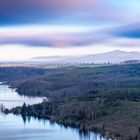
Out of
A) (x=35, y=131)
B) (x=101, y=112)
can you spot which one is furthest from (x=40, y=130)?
(x=101, y=112)

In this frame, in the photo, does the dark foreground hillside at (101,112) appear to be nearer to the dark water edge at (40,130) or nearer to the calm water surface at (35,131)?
the dark water edge at (40,130)

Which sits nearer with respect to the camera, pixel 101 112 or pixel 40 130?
pixel 40 130

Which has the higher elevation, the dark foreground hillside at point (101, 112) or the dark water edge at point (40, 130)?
the dark foreground hillside at point (101, 112)

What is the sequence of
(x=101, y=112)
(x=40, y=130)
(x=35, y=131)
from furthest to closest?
(x=101, y=112) → (x=40, y=130) → (x=35, y=131)

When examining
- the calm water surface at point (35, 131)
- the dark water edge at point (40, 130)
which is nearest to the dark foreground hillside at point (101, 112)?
the dark water edge at point (40, 130)

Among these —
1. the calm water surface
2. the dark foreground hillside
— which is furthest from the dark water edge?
the dark foreground hillside

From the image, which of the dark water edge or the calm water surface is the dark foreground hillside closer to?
the dark water edge

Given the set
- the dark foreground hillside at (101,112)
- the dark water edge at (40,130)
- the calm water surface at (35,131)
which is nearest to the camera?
the calm water surface at (35,131)

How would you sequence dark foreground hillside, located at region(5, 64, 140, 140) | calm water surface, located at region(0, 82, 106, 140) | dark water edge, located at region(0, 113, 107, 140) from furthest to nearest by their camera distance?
dark foreground hillside, located at region(5, 64, 140, 140) → dark water edge, located at region(0, 113, 107, 140) → calm water surface, located at region(0, 82, 106, 140)

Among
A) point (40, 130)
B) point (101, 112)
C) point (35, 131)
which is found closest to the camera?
point (35, 131)

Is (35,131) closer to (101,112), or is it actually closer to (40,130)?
(40,130)

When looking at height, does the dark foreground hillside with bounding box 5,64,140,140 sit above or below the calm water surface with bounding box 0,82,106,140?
above
